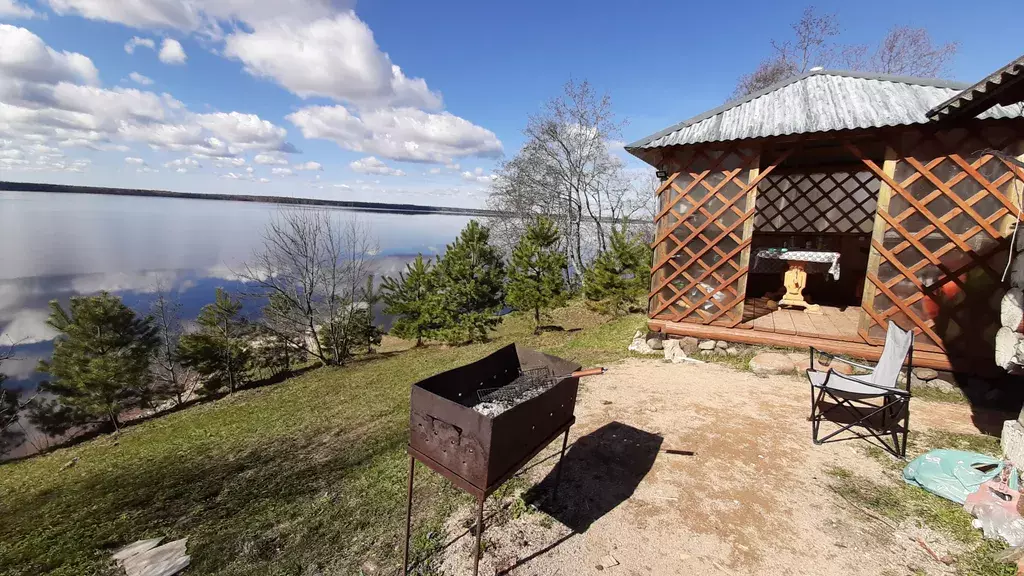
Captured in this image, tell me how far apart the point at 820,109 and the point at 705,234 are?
173 centimetres

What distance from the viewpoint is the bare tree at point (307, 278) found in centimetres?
1101

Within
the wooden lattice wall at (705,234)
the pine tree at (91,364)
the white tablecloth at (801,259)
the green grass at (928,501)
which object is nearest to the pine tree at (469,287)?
the wooden lattice wall at (705,234)

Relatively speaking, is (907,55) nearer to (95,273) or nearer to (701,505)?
→ (701,505)

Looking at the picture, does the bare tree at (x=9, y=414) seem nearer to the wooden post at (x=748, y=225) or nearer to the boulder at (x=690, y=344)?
the boulder at (x=690, y=344)

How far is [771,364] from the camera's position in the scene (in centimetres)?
453

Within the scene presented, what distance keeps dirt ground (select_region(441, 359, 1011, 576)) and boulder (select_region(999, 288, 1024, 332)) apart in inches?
47.8

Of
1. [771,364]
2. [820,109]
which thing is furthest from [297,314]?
[820,109]

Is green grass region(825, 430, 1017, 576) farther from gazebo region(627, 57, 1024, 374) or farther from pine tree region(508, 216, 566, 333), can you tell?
pine tree region(508, 216, 566, 333)

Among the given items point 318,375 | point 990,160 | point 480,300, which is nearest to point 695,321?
point 990,160

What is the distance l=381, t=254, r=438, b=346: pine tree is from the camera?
10.6 m

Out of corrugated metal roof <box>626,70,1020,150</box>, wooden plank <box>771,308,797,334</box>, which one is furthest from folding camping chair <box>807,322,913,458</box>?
corrugated metal roof <box>626,70,1020,150</box>

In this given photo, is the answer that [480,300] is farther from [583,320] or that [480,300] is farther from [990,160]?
[990,160]

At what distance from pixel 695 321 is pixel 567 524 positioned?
11.9ft

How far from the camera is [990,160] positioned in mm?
3660
